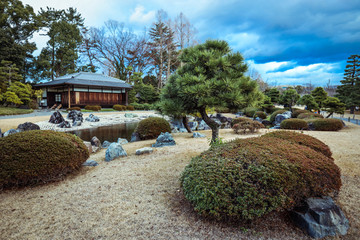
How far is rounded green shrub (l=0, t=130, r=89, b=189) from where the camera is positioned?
2.97 metres

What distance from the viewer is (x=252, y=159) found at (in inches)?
88.3

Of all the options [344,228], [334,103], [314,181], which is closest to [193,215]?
[314,181]

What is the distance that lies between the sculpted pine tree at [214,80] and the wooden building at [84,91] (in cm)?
1889

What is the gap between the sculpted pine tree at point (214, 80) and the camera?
4133 mm

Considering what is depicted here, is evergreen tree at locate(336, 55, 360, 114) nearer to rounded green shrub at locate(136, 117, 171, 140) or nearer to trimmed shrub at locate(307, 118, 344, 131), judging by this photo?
trimmed shrub at locate(307, 118, 344, 131)

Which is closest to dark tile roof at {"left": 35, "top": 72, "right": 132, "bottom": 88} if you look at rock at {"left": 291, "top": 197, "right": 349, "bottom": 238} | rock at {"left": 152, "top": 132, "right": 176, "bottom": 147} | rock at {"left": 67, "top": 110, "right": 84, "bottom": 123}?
rock at {"left": 67, "top": 110, "right": 84, "bottom": 123}

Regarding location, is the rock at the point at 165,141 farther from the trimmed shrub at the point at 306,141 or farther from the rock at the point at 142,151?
the trimmed shrub at the point at 306,141

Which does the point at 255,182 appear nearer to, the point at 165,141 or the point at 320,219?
the point at 320,219

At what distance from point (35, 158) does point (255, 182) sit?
10.7 ft

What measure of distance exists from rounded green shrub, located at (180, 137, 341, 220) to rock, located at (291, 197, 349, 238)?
0.10 meters

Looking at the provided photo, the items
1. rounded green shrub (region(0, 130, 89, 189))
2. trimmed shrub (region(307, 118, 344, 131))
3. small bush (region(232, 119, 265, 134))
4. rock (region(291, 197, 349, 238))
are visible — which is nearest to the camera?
rock (region(291, 197, 349, 238))

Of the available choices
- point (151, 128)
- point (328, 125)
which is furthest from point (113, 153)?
point (328, 125)

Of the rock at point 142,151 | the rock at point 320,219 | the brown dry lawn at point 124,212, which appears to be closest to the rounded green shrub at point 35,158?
the brown dry lawn at point 124,212

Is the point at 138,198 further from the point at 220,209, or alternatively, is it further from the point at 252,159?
the point at 252,159
